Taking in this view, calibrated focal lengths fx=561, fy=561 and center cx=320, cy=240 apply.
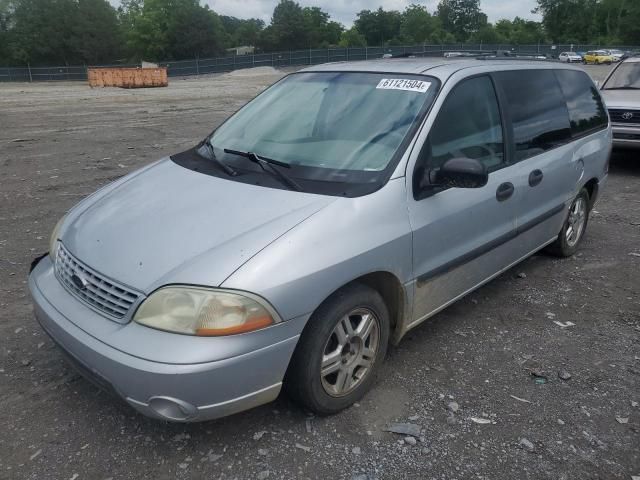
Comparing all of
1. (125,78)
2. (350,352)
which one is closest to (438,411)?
(350,352)

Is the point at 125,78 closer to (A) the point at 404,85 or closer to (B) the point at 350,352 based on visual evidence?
(A) the point at 404,85

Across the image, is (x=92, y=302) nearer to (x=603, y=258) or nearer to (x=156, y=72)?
(x=603, y=258)

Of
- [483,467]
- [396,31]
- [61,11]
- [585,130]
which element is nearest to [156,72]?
[585,130]

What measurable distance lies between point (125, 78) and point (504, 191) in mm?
33529

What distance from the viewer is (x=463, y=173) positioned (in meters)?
2.97

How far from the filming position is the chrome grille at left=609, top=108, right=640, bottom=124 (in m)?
8.31

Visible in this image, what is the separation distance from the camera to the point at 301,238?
8.38 ft

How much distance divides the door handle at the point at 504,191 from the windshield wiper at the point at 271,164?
142 centimetres

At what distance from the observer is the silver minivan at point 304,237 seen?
2.37m

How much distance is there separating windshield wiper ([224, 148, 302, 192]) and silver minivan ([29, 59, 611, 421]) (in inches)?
0.5

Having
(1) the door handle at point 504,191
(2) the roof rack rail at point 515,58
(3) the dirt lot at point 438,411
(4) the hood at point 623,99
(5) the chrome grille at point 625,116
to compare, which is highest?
(2) the roof rack rail at point 515,58

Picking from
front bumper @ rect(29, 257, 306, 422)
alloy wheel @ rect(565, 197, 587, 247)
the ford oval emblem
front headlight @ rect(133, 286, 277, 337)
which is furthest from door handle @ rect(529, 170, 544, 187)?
the ford oval emblem

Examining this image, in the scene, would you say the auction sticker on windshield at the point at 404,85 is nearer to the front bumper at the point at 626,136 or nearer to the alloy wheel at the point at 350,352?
the alloy wheel at the point at 350,352

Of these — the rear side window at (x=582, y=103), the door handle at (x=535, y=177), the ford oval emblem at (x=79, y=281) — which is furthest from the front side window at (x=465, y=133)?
the ford oval emblem at (x=79, y=281)
